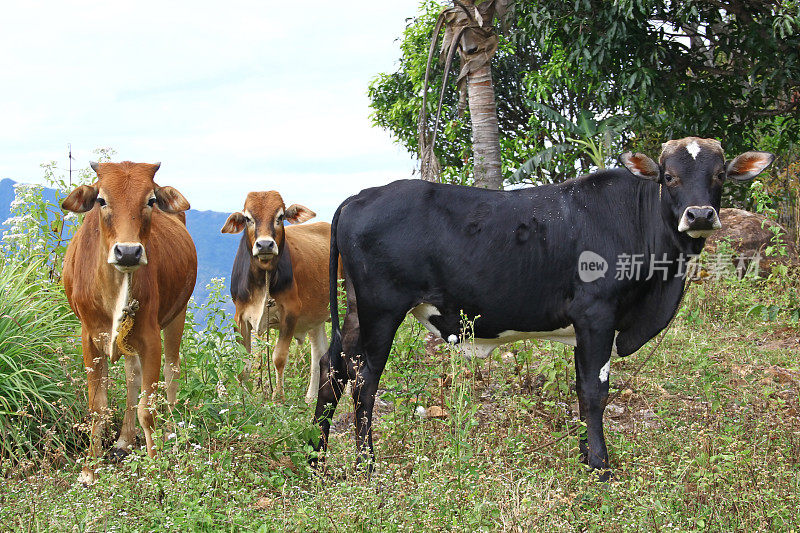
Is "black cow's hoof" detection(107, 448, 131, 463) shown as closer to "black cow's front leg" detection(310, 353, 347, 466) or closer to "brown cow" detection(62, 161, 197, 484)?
"brown cow" detection(62, 161, 197, 484)

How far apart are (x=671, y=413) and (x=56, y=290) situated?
5317 millimetres

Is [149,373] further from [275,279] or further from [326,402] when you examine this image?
[275,279]

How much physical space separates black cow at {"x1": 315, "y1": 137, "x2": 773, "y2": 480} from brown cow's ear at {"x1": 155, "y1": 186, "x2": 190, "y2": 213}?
113cm

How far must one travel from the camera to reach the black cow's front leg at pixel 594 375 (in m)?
5.21

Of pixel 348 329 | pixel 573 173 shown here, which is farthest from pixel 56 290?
pixel 573 173

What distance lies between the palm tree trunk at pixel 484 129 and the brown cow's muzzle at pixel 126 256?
5.90 m

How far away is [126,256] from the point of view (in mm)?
4840

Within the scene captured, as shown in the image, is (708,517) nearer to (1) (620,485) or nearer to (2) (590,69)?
(1) (620,485)

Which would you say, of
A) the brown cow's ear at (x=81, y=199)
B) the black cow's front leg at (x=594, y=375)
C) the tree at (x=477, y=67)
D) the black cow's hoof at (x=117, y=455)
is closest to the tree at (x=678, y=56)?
the tree at (x=477, y=67)

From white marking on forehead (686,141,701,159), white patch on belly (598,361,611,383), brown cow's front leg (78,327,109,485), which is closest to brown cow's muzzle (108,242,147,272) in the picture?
brown cow's front leg (78,327,109,485)

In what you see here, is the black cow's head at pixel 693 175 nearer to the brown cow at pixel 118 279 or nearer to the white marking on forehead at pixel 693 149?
the white marking on forehead at pixel 693 149

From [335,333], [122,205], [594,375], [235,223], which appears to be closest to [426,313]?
[335,333]

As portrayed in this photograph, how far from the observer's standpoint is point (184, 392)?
19.5 feet

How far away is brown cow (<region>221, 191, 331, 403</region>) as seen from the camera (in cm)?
728
